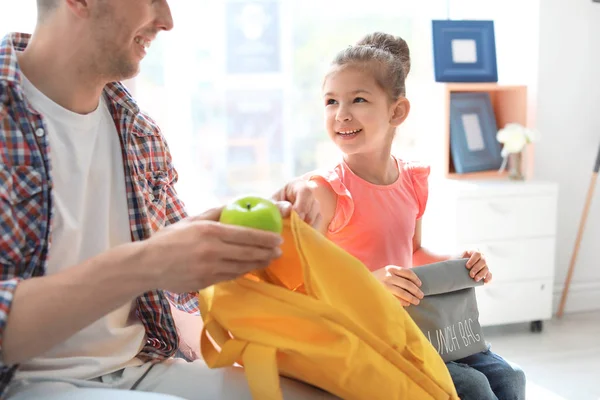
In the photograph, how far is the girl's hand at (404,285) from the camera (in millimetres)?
1550

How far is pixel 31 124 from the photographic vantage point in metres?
1.30

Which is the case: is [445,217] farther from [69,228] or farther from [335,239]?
[69,228]

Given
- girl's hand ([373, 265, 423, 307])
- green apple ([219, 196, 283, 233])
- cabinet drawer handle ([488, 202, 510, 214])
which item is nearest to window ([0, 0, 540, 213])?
cabinet drawer handle ([488, 202, 510, 214])

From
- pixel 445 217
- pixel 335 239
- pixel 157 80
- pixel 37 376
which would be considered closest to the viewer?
pixel 37 376

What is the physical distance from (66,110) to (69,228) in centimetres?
24

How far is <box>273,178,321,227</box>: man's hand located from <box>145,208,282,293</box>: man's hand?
272 mm

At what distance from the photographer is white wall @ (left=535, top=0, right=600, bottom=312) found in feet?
12.1

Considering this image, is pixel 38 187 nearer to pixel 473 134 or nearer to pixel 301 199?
pixel 301 199

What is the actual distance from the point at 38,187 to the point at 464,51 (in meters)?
2.78

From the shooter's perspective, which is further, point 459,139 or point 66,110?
point 459,139

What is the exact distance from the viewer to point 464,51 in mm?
3631

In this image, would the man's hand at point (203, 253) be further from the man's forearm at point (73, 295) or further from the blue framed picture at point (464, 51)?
the blue framed picture at point (464, 51)

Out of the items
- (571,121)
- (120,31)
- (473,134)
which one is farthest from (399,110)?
(571,121)

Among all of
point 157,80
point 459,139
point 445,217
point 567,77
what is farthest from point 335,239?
point 567,77
